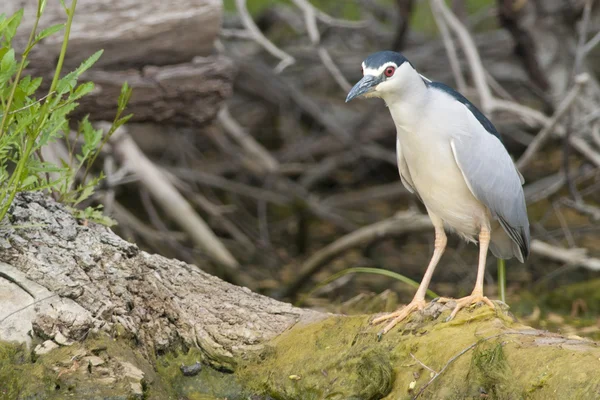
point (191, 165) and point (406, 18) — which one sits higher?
point (406, 18)

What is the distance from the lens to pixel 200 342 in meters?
2.90

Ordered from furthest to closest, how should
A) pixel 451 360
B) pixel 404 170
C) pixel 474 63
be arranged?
pixel 474 63 → pixel 404 170 → pixel 451 360

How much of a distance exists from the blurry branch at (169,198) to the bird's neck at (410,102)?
2.64 metres

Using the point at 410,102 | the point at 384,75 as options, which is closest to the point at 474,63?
the point at 410,102

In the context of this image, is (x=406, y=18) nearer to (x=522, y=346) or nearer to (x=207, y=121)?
(x=207, y=121)

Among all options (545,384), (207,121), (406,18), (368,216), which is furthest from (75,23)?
(368,216)

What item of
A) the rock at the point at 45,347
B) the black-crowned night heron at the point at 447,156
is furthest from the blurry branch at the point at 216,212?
the rock at the point at 45,347

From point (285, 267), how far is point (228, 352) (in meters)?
3.59

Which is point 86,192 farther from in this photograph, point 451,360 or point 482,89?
point 482,89

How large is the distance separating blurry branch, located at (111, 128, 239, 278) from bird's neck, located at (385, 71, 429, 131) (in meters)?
2.64

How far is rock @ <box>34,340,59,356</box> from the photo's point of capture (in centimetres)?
260

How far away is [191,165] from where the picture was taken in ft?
24.5

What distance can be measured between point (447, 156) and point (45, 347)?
1.62 meters

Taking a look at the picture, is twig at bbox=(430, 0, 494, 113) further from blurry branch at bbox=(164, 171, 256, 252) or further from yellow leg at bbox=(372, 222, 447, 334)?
blurry branch at bbox=(164, 171, 256, 252)
